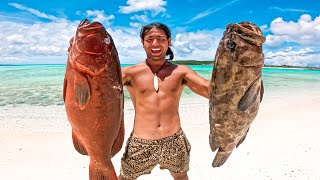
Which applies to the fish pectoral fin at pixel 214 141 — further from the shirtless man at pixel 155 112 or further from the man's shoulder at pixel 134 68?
the man's shoulder at pixel 134 68

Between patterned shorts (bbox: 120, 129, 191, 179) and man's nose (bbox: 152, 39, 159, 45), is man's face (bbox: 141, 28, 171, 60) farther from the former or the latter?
patterned shorts (bbox: 120, 129, 191, 179)

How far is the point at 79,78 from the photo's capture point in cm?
226

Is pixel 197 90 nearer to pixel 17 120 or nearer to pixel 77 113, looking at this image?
pixel 77 113

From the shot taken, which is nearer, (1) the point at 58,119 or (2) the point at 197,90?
(2) the point at 197,90

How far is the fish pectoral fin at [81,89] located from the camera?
224cm

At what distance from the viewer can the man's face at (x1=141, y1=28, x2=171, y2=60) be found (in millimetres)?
3775

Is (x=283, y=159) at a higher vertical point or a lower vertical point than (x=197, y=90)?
lower

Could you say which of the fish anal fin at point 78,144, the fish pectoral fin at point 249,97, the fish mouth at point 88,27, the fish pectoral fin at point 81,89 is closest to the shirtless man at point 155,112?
the fish pectoral fin at point 249,97

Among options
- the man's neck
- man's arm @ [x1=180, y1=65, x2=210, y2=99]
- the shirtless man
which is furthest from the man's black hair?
man's arm @ [x1=180, y1=65, x2=210, y2=99]

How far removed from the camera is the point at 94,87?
2.31 meters

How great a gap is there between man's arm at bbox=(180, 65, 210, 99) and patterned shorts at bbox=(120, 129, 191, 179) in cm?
59

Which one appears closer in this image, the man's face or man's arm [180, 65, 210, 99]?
man's arm [180, 65, 210, 99]

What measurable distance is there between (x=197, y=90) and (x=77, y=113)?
1756 mm

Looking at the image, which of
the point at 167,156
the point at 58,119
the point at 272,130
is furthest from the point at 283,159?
the point at 58,119
